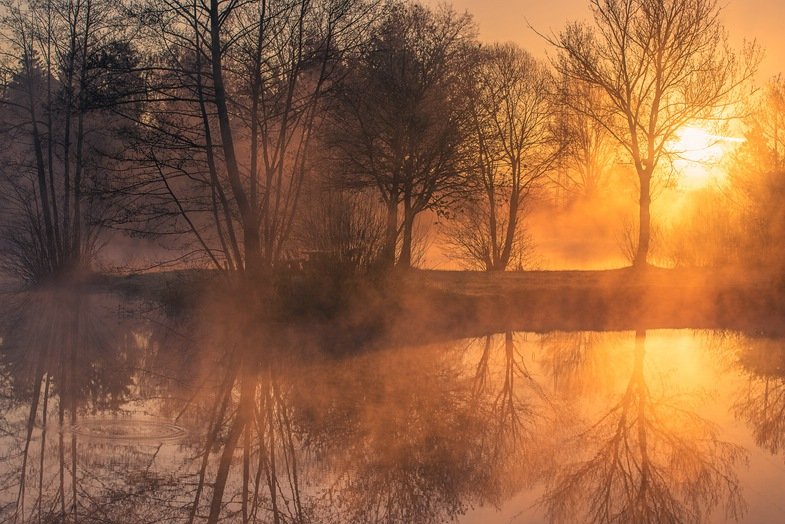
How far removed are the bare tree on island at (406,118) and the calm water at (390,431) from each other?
12.3 meters

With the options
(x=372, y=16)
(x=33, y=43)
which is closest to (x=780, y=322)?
(x=372, y=16)

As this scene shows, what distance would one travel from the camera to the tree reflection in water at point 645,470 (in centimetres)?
629

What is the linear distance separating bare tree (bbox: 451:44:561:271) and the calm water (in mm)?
20597

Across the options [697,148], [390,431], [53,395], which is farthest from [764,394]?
[697,148]

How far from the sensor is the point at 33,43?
24812 mm

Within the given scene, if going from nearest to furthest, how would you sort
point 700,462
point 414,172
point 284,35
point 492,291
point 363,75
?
point 700,462, point 284,35, point 492,291, point 363,75, point 414,172

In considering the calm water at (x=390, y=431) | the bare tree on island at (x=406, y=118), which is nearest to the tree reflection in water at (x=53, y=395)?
the calm water at (x=390, y=431)

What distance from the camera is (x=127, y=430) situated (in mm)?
8281

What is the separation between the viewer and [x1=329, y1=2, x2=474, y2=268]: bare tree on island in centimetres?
2525

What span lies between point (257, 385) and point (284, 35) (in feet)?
31.9

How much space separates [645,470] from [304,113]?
15.4 metres

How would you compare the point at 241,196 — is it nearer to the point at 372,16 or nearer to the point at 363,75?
the point at 372,16

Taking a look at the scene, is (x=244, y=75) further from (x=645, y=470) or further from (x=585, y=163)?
(x=585, y=163)

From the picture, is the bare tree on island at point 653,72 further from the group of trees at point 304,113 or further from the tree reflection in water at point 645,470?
the tree reflection in water at point 645,470
